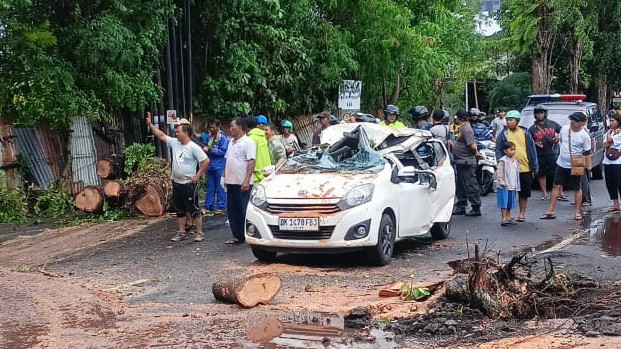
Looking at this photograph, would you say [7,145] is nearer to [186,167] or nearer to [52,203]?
[52,203]

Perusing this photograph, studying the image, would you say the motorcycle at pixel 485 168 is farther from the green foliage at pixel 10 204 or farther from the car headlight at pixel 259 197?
the green foliage at pixel 10 204

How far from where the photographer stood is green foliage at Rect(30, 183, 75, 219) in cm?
1513

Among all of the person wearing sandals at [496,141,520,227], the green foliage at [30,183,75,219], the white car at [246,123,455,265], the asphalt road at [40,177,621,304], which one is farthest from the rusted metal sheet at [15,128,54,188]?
the person wearing sandals at [496,141,520,227]

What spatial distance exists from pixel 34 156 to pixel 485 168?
9.12 meters

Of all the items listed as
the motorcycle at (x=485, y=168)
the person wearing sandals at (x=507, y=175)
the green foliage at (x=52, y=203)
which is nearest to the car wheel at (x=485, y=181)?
the motorcycle at (x=485, y=168)

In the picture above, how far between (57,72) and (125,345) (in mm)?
9112

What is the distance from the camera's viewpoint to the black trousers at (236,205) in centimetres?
1148

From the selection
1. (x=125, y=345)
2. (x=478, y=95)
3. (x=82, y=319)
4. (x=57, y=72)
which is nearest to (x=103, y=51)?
(x=57, y=72)

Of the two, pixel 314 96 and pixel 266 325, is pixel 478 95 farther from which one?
pixel 266 325

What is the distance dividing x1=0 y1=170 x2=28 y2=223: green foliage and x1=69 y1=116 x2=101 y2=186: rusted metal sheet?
132 cm

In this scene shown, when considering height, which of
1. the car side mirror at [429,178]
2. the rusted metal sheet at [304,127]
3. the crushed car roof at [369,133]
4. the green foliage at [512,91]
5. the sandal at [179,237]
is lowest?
the sandal at [179,237]

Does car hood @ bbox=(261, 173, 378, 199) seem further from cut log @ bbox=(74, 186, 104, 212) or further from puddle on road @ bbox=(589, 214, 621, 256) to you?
cut log @ bbox=(74, 186, 104, 212)

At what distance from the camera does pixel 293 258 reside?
415 inches

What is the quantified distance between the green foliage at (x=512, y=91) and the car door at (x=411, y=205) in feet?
80.3
